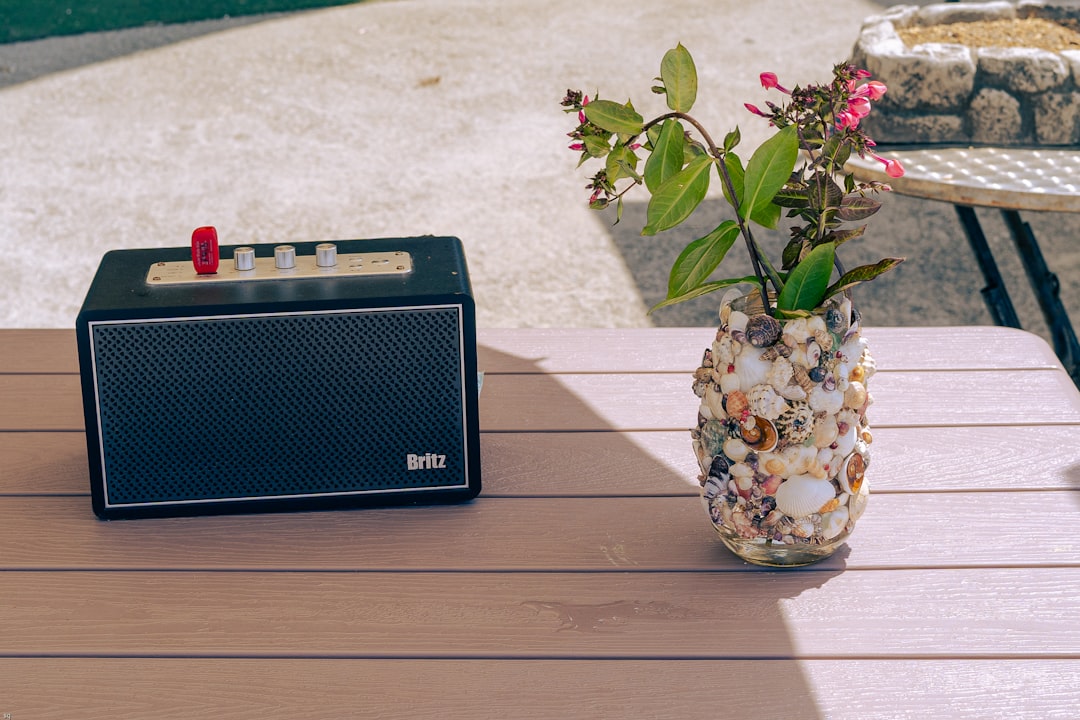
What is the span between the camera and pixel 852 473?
1.03 meters

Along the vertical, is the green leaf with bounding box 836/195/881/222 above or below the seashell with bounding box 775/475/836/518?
above

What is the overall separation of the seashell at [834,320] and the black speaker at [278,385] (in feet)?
1.06

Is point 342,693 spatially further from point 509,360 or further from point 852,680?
point 509,360

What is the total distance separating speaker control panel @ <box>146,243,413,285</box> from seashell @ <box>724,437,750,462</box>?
0.36 m

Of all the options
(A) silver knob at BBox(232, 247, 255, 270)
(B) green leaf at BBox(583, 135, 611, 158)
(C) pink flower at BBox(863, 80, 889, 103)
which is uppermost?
(C) pink flower at BBox(863, 80, 889, 103)

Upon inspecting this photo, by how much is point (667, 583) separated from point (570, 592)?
0.09 metres

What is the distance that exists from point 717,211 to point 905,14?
2.61 feet

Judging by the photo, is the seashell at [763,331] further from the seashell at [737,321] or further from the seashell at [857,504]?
the seashell at [857,504]

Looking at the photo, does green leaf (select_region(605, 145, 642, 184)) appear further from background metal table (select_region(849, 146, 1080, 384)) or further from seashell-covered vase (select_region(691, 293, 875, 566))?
background metal table (select_region(849, 146, 1080, 384))

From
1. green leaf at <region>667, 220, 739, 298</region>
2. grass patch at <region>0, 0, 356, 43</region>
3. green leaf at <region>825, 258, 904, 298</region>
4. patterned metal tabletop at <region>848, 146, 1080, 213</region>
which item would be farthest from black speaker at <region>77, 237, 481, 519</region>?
grass patch at <region>0, 0, 356, 43</region>

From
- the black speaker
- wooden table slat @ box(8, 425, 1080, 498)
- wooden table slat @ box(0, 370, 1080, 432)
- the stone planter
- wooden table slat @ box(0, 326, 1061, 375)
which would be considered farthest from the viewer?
the stone planter

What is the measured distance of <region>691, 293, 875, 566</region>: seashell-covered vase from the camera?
0.99 meters

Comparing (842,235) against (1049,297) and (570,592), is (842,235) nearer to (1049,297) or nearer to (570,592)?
(570,592)

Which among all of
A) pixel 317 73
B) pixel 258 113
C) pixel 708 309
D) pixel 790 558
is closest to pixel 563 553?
pixel 790 558
